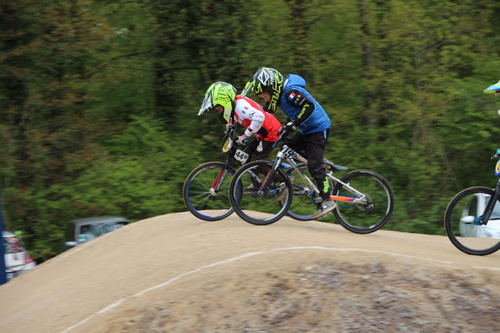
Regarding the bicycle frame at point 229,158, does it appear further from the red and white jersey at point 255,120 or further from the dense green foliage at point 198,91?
the dense green foliage at point 198,91

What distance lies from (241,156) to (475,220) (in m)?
2.88

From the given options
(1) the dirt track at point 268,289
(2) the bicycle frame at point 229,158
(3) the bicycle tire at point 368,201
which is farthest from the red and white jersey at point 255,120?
(1) the dirt track at point 268,289

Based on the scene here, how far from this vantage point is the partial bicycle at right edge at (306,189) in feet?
21.5

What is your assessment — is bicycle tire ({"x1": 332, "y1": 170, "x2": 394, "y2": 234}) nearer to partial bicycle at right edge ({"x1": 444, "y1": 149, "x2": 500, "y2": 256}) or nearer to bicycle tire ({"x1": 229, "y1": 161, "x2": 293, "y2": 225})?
bicycle tire ({"x1": 229, "y1": 161, "x2": 293, "y2": 225})

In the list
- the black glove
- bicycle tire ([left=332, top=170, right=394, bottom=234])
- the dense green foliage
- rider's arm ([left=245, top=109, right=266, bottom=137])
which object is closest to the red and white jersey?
rider's arm ([left=245, top=109, right=266, bottom=137])

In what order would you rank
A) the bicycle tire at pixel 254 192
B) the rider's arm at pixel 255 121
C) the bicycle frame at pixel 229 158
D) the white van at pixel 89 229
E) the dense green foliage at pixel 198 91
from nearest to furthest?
the bicycle tire at pixel 254 192
the rider's arm at pixel 255 121
the bicycle frame at pixel 229 158
the white van at pixel 89 229
the dense green foliage at pixel 198 91

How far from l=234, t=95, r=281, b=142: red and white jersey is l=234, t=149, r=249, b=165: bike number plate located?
28cm

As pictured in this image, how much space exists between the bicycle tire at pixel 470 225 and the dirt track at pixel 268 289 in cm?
15

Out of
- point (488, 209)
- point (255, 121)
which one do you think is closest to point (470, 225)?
point (488, 209)

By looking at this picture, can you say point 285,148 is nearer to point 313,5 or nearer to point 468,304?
point 468,304

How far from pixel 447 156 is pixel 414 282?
11.5m

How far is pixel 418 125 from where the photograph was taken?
14695 millimetres

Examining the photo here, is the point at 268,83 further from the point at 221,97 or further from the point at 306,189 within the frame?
the point at 306,189

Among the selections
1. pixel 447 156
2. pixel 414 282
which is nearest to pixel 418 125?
pixel 447 156
